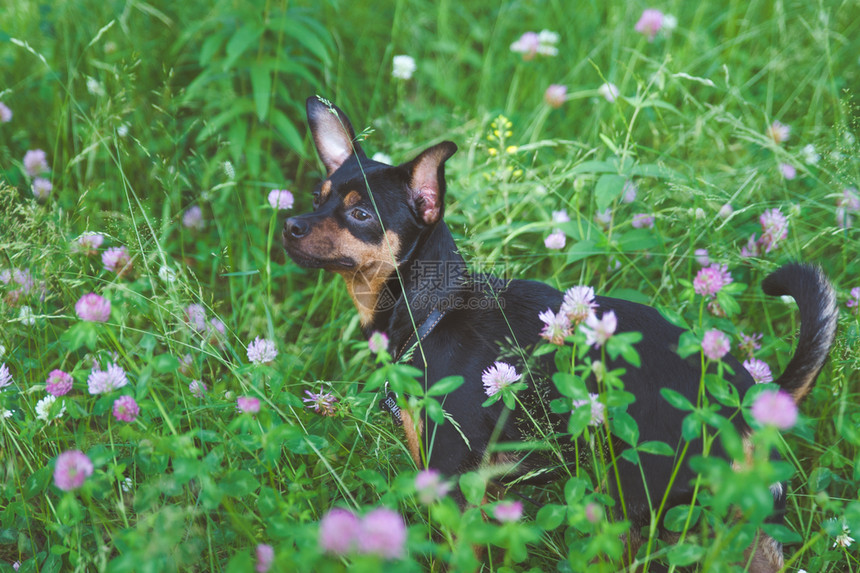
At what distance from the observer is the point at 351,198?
2328mm

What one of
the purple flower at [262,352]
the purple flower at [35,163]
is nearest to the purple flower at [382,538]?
the purple flower at [262,352]

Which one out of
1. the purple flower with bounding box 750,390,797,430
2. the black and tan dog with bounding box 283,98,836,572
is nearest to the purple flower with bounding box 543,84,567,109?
the black and tan dog with bounding box 283,98,836,572

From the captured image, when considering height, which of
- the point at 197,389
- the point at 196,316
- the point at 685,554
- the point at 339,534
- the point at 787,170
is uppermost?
the point at 339,534

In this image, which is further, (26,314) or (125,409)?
(26,314)

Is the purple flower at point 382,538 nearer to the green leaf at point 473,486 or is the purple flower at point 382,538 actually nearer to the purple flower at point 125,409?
the green leaf at point 473,486

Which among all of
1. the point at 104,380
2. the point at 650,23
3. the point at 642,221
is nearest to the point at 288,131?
the point at 642,221

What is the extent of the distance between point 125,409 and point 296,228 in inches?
34.2

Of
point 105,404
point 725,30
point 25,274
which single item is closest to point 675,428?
point 105,404

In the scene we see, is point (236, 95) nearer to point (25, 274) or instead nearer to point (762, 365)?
point (25, 274)

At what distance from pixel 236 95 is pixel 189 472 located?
2381 millimetres

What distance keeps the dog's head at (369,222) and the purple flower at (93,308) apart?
0.89 metres

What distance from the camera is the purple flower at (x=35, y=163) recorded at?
2980 mm

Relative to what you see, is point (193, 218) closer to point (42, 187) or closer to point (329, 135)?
point (42, 187)

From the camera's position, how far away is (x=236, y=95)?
327 cm
